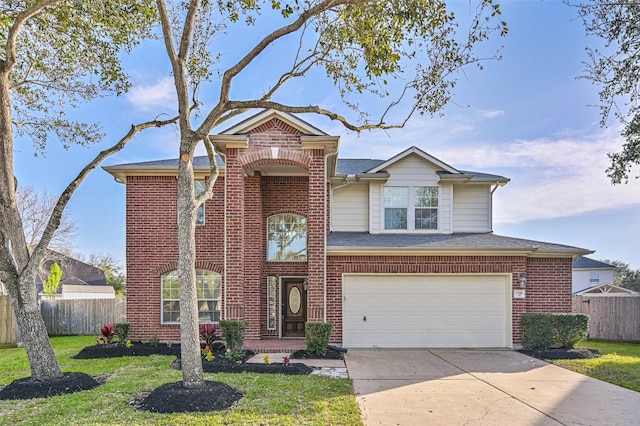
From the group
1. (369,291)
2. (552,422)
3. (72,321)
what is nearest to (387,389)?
(552,422)

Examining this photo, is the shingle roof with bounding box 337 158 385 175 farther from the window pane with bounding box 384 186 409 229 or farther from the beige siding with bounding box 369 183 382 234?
the window pane with bounding box 384 186 409 229

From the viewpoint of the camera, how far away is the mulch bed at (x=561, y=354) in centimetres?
1048

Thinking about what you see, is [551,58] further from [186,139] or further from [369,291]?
[186,139]

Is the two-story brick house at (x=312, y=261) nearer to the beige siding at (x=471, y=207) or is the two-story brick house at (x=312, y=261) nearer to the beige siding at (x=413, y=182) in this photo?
the beige siding at (x=413, y=182)

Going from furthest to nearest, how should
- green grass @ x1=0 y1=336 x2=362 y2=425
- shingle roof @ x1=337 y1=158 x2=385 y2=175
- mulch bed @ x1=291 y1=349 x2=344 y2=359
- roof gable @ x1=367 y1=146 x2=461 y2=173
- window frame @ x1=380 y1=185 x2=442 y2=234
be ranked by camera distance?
shingle roof @ x1=337 y1=158 x2=385 y2=175, window frame @ x1=380 y1=185 x2=442 y2=234, roof gable @ x1=367 y1=146 x2=461 y2=173, mulch bed @ x1=291 y1=349 x2=344 y2=359, green grass @ x1=0 y1=336 x2=362 y2=425

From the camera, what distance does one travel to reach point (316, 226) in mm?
11328

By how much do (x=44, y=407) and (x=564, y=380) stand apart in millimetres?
9093

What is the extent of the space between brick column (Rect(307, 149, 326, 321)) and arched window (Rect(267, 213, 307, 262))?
182 centimetres

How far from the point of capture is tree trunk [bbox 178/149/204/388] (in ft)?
21.9

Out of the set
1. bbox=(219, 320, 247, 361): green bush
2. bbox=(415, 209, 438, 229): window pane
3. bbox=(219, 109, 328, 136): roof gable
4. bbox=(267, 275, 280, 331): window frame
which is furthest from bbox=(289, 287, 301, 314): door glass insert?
bbox=(219, 109, 328, 136): roof gable

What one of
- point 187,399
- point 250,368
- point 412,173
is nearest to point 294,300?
point 250,368

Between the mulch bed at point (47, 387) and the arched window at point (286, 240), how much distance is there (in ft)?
21.3

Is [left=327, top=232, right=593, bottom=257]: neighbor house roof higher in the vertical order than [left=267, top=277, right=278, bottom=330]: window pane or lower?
higher

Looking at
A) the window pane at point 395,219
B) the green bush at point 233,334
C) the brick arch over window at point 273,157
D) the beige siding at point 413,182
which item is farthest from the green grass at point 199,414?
the beige siding at point 413,182
